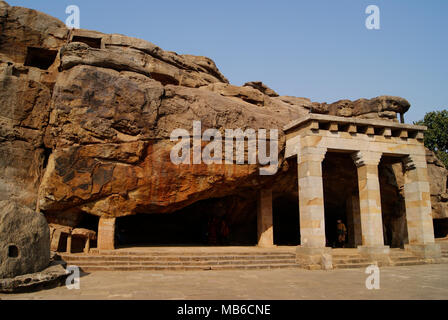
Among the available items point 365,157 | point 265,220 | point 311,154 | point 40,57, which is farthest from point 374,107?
point 40,57

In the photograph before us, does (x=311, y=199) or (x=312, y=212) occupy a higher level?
(x=311, y=199)

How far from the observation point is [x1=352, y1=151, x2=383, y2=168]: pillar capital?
12.8 metres

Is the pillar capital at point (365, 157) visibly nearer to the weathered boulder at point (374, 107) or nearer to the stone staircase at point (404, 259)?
the stone staircase at point (404, 259)

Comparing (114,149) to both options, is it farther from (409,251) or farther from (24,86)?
(409,251)

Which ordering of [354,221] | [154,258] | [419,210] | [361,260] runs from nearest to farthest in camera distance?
[154,258]
[361,260]
[419,210]
[354,221]

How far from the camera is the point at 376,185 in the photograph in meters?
12.7

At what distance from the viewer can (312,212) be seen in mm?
11328

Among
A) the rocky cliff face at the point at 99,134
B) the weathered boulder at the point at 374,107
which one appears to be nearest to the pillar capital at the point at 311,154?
the rocky cliff face at the point at 99,134

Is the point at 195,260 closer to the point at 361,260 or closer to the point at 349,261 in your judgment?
the point at 349,261

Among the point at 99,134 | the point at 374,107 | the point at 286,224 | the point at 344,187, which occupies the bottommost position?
the point at 286,224

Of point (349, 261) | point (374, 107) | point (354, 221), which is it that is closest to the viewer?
point (349, 261)

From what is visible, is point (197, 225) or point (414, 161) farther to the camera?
point (197, 225)

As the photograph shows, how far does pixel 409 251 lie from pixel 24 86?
15432mm

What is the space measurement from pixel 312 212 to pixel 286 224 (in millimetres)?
10388
